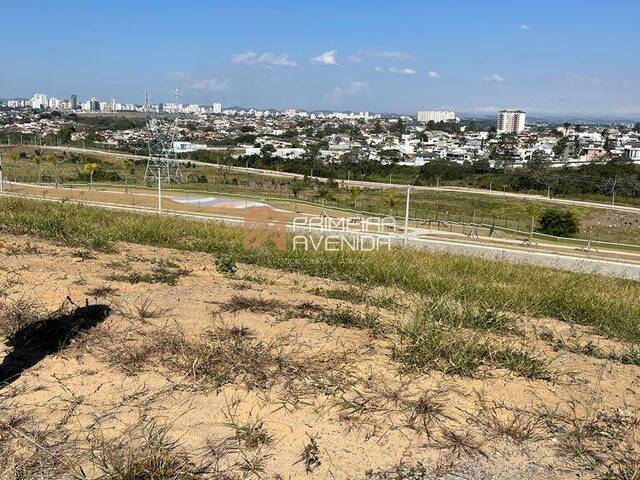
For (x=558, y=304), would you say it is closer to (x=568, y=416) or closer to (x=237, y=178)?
(x=568, y=416)

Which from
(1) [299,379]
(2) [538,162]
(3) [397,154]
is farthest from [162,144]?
(2) [538,162]

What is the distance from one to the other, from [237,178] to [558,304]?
53081 mm

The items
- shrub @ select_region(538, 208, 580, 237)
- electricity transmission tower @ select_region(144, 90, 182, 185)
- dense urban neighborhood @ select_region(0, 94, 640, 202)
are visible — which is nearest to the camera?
shrub @ select_region(538, 208, 580, 237)

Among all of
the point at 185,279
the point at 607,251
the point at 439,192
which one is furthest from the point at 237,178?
the point at 185,279

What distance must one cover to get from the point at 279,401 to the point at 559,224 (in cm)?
3948

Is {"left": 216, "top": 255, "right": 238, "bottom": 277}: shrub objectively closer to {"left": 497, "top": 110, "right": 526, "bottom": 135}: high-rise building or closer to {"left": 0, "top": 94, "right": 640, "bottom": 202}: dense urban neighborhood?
{"left": 0, "top": 94, "right": 640, "bottom": 202}: dense urban neighborhood

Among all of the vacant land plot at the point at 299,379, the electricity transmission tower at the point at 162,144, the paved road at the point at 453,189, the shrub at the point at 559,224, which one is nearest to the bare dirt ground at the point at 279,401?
the vacant land plot at the point at 299,379

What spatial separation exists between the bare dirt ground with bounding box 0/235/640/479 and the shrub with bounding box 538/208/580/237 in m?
36.3

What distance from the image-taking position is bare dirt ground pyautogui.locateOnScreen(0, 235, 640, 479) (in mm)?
2781

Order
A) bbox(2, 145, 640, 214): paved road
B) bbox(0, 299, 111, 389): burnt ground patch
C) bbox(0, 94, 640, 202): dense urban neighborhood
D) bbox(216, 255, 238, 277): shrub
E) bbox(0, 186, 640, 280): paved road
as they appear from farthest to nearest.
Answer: bbox(0, 94, 640, 202): dense urban neighborhood → bbox(2, 145, 640, 214): paved road → bbox(0, 186, 640, 280): paved road → bbox(216, 255, 238, 277): shrub → bbox(0, 299, 111, 389): burnt ground patch

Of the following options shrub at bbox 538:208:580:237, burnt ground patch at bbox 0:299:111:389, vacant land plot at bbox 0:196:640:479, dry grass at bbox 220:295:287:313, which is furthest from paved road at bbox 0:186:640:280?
shrub at bbox 538:208:580:237

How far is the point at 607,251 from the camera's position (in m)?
29.0

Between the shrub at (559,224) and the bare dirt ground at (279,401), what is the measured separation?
36316 millimetres

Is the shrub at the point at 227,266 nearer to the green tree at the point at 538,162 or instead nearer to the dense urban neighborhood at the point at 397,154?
the dense urban neighborhood at the point at 397,154
